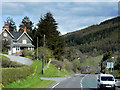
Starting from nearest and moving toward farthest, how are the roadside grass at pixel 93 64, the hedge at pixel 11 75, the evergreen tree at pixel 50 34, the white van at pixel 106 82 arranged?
1. the hedge at pixel 11 75
2. the white van at pixel 106 82
3. the evergreen tree at pixel 50 34
4. the roadside grass at pixel 93 64

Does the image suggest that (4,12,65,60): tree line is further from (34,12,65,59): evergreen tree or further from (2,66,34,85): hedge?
(2,66,34,85): hedge

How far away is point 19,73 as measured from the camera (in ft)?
79.6

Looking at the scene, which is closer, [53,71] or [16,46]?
[53,71]

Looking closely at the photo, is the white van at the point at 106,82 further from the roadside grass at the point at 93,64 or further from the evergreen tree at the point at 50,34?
the roadside grass at the point at 93,64

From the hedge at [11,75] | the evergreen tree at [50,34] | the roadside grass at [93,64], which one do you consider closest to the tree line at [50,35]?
the evergreen tree at [50,34]

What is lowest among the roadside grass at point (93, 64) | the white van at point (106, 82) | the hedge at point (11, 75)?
the roadside grass at point (93, 64)

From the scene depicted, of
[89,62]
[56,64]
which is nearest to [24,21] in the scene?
[89,62]

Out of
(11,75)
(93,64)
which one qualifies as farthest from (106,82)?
(93,64)

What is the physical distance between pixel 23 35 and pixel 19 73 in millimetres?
Answer: 45902

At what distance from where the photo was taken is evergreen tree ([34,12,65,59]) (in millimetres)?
66700

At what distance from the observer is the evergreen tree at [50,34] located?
219 ft

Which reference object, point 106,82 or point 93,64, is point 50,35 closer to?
point 106,82

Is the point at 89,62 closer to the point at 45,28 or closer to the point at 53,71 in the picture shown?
the point at 45,28

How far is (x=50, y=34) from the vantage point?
67062 millimetres
